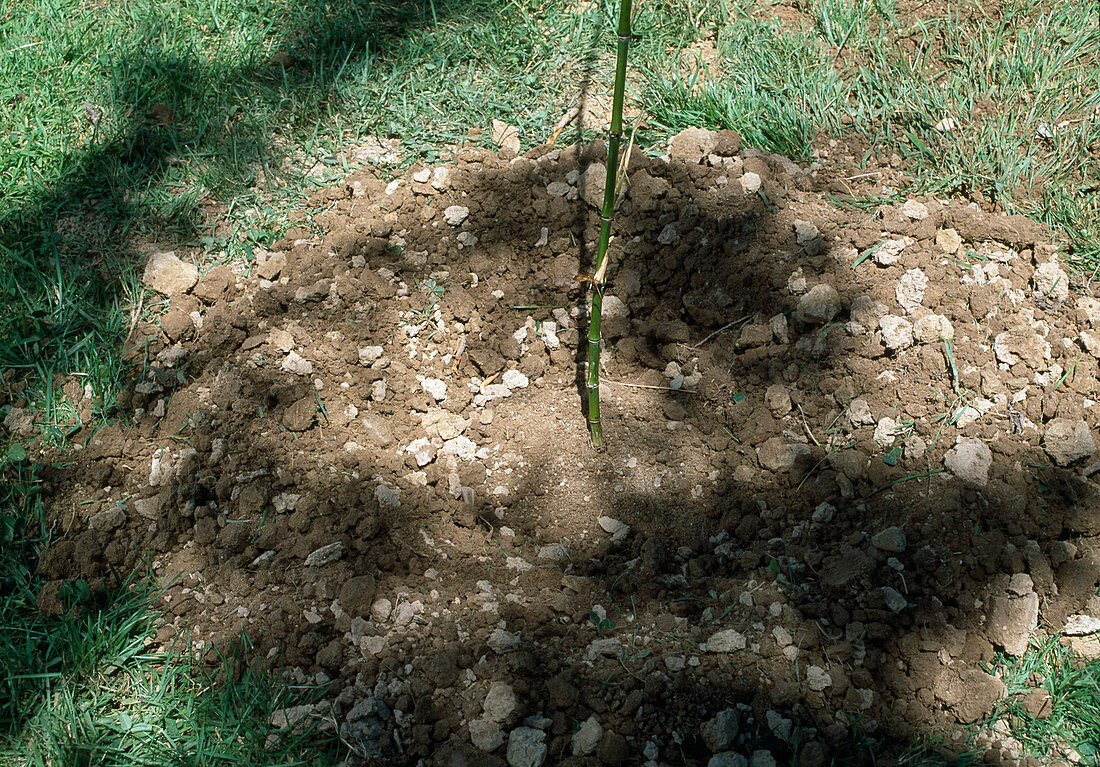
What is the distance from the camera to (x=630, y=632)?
1.96 m

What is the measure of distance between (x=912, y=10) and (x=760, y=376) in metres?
1.74

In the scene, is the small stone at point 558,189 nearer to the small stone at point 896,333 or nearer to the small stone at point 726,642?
the small stone at point 896,333

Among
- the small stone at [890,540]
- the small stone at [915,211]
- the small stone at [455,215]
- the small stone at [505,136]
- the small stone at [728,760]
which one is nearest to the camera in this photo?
the small stone at [728,760]

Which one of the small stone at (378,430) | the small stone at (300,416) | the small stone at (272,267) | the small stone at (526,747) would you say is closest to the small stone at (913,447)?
the small stone at (526,747)

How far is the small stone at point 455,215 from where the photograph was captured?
2795mm

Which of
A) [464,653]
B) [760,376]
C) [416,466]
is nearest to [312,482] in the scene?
[416,466]

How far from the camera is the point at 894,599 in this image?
192cm

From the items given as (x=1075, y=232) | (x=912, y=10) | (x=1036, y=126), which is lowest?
(x=1075, y=232)

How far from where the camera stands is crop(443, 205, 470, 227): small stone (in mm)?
2795

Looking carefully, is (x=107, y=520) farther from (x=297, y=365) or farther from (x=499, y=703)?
(x=499, y=703)

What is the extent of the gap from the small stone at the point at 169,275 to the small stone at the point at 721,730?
208cm

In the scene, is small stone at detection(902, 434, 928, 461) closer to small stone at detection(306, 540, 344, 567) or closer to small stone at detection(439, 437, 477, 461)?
small stone at detection(439, 437, 477, 461)

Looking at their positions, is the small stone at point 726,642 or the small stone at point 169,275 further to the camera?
the small stone at point 169,275

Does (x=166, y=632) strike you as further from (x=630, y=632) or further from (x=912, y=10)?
(x=912, y=10)
